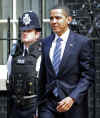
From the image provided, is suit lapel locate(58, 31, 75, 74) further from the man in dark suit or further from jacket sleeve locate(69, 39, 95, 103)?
jacket sleeve locate(69, 39, 95, 103)

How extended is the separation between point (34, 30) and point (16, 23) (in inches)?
102

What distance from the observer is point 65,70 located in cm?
429

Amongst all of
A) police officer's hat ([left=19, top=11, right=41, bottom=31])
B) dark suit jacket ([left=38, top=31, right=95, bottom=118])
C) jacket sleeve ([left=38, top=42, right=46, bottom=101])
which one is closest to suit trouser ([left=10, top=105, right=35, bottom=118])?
jacket sleeve ([left=38, top=42, right=46, bottom=101])

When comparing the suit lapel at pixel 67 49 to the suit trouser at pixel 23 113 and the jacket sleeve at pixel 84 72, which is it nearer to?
the jacket sleeve at pixel 84 72

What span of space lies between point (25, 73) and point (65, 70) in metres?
0.46

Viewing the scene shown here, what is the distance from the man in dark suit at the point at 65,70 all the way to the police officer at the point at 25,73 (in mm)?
180

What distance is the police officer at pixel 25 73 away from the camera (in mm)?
4488

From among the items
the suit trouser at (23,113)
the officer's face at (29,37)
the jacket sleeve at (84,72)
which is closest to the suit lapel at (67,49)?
the jacket sleeve at (84,72)

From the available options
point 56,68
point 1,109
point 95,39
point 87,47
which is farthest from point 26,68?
point 1,109

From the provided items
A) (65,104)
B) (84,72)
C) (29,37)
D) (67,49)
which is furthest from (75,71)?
(29,37)

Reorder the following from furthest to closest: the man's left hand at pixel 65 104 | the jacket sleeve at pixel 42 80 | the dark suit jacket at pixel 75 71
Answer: the jacket sleeve at pixel 42 80
the dark suit jacket at pixel 75 71
the man's left hand at pixel 65 104

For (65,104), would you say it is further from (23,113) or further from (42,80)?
(23,113)

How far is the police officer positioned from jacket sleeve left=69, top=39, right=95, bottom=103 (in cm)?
50

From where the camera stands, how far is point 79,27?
658 cm
